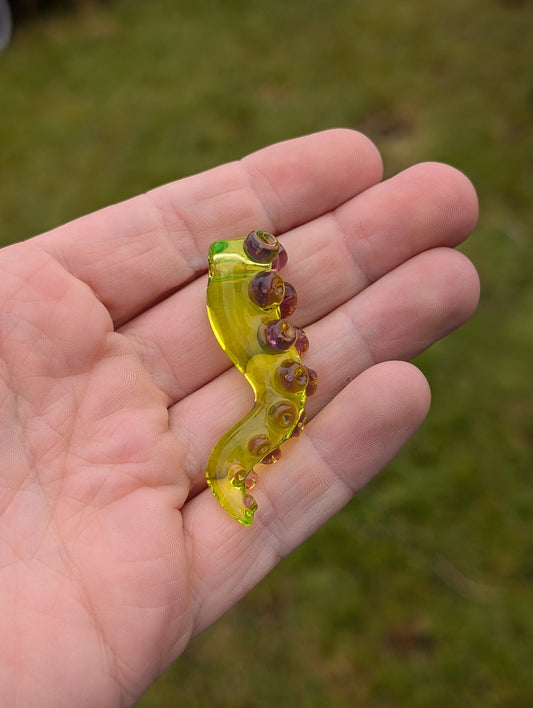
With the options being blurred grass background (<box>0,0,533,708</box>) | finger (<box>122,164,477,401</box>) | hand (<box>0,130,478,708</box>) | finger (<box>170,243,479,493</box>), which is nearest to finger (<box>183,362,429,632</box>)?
hand (<box>0,130,478,708</box>)

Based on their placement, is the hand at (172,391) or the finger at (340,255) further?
the finger at (340,255)

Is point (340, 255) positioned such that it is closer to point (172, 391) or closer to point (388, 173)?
point (172, 391)

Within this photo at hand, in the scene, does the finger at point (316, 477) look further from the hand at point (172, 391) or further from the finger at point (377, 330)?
the finger at point (377, 330)

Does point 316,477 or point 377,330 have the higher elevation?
point 377,330

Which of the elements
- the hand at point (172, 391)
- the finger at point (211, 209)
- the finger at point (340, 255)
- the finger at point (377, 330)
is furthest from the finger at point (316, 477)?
the finger at point (211, 209)

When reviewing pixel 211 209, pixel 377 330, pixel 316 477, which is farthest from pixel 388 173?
pixel 316 477

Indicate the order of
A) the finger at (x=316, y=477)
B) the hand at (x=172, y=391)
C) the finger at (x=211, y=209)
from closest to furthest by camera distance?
the hand at (x=172, y=391) → the finger at (x=316, y=477) → the finger at (x=211, y=209)

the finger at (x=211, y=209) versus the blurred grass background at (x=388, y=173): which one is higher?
the finger at (x=211, y=209)
